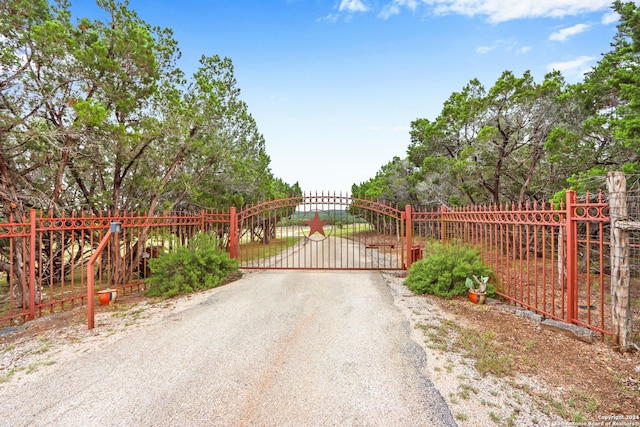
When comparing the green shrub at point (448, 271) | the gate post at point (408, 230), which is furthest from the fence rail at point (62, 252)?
the green shrub at point (448, 271)

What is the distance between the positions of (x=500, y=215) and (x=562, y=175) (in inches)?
289

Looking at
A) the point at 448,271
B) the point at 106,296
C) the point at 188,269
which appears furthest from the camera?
the point at 188,269

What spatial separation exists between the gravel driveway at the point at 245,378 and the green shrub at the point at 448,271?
5.75 ft

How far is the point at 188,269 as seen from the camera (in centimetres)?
745

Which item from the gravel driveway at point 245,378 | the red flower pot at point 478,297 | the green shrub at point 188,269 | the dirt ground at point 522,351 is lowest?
the dirt ground at point 522,351

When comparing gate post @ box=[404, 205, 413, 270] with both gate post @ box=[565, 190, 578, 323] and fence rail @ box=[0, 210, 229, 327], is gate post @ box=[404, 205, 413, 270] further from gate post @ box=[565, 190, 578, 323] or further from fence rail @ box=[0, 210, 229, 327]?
fence rail @ box=[0, 210, 229, 327]

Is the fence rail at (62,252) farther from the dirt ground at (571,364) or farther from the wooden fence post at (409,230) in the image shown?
the dirt ground at (571,364)

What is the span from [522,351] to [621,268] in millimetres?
1713

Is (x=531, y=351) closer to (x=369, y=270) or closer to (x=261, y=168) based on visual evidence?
(x=369, y=270)

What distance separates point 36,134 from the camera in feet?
20.8

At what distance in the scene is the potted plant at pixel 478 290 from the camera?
6.12 metres

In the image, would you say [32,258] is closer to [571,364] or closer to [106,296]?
[106,296]

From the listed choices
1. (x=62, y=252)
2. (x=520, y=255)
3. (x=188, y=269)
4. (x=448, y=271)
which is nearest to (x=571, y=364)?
(x=520, y=255)

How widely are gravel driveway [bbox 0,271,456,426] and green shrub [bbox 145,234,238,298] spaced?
1840 mm
